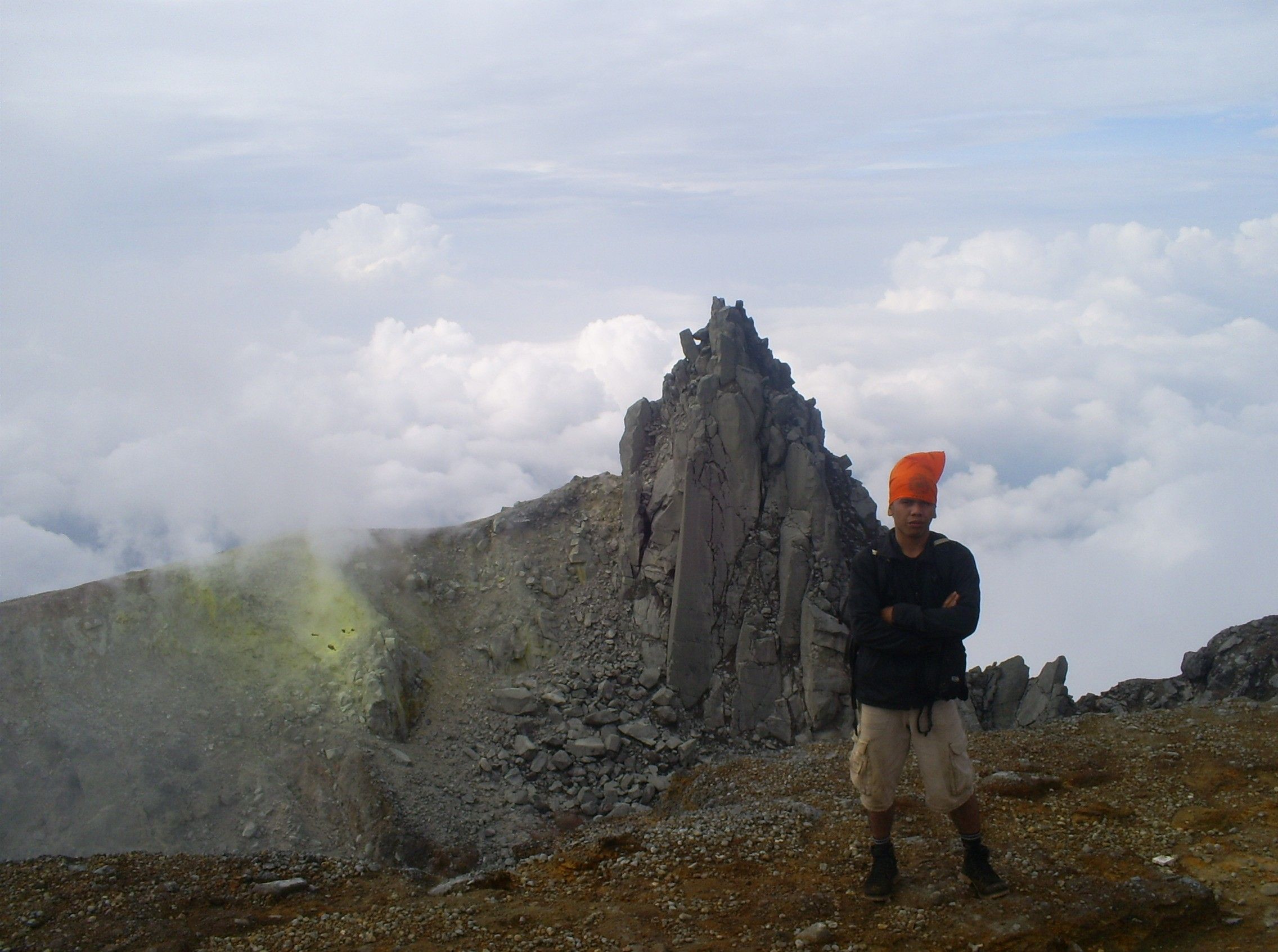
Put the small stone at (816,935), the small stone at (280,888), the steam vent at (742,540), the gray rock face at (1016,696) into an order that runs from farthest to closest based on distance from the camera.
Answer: the gray rock face at (1016,696), the steam vent at (742,540), the small stone at (280,888), the small stone at (816,935)

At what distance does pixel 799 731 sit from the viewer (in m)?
16.1

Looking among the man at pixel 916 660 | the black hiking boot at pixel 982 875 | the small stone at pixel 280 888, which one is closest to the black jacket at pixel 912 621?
the man at pixel 916 660

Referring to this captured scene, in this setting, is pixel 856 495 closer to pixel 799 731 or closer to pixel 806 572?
pixel 806 572

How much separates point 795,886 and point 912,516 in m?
3.17

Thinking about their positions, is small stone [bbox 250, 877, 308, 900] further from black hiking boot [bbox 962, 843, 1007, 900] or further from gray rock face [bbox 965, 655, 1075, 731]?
gray rock face [bbox 965, 655, 1075, 731]

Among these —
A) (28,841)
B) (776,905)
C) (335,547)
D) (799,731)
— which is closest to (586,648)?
(799,731)

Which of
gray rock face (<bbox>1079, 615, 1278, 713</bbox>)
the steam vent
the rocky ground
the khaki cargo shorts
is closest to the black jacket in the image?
the khaki cargo shorts

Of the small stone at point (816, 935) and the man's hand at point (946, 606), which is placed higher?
the man's hand at point (946, 606)

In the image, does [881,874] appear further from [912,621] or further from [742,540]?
[742,540]

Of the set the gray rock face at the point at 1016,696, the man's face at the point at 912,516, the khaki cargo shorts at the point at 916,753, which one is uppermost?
the man's face at the point at 912,516

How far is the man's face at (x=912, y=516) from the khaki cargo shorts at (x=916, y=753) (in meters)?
1.21

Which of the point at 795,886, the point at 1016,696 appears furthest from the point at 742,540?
the point at 795,886

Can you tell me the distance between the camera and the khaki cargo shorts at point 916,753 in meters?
6.53

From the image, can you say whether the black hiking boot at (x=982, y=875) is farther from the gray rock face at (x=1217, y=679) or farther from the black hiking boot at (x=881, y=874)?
the gray rock face at (x=1217, y=679)
